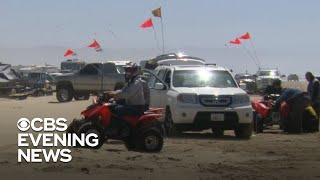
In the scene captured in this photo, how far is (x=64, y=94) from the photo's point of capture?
36.2 m

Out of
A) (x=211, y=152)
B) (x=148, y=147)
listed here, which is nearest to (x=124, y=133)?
(x=148, y=147)

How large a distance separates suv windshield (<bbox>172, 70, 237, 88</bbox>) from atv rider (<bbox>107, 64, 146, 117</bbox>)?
4.77m

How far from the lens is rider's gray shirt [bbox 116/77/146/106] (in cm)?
1269

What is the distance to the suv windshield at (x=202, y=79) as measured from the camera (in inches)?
693

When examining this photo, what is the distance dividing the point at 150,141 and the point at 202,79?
5297 mm

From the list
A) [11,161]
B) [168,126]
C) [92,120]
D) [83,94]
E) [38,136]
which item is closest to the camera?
[11,161]

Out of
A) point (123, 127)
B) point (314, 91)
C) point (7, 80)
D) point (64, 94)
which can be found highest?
point (314, 91)

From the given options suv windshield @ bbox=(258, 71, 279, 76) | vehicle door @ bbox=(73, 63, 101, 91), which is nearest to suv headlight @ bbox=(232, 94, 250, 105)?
vehicle door @ bbox=(73, 63, 101, 91)

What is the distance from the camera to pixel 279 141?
15.7 meters

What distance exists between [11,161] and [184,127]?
259 inches

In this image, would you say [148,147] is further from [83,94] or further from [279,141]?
[83,94]

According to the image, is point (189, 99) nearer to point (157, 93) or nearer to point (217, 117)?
point (217, 117)

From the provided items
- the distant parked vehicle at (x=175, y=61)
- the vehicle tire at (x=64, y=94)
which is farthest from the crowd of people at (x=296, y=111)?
the vehicle tire at (x=64, y=94)

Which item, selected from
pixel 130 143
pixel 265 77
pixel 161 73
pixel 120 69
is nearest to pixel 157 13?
pixel 120 69
